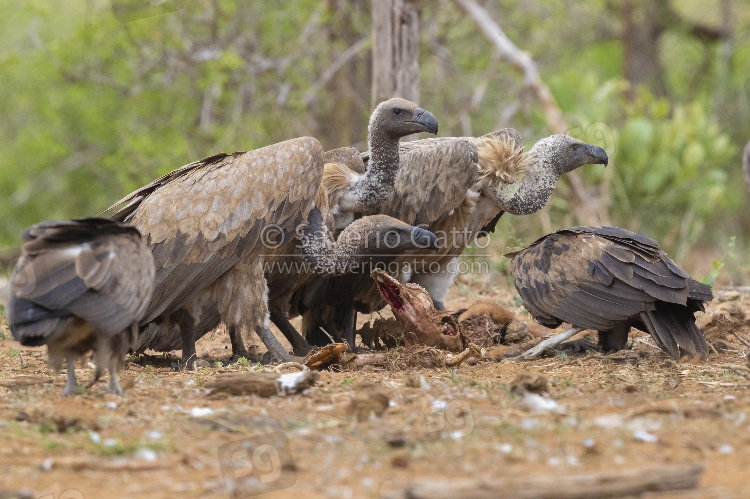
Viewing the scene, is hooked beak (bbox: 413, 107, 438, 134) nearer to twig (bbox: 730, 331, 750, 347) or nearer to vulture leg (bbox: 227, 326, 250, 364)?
vulture leg (bbox: 227, 326, 250, 364)

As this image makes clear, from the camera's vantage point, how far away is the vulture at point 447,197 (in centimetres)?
631

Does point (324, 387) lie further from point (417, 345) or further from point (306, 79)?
point (306, 79)

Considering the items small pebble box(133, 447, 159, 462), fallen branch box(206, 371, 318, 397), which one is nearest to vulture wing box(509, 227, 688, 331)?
fallen branch box(206, 371, 318, 397)

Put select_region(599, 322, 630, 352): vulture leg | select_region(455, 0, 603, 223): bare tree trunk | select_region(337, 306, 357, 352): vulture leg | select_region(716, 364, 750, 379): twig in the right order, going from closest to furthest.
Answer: select_region(716, 364, 750, 379): twig → select_region(599, 322, 630, 352): vulture leg → select_region(337, 306, 357, 352): vulture leg → select_region(455, 0, 603, 223): bare tree trunk

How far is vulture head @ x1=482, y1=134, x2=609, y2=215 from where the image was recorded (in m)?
6.66

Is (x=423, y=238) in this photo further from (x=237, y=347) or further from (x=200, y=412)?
(x=200, y=412)

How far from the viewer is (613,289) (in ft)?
16.5

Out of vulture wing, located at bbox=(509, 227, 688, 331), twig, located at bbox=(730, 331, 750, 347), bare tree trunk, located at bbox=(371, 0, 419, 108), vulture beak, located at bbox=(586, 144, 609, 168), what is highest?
bare tree trunk, located at bbox=(371, 0, 419, 108)

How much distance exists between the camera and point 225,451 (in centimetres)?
311

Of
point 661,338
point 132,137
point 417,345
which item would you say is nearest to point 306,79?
point 132,137

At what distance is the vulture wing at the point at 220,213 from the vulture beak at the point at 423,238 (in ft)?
2.40

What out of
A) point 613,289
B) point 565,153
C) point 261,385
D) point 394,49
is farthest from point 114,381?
point 394,49

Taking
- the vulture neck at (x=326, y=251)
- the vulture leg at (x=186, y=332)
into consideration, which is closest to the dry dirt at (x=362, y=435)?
the vulture leg at (x=186, y=332)

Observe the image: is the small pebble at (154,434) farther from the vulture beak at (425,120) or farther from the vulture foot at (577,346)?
the vulture beak at (425,120)
